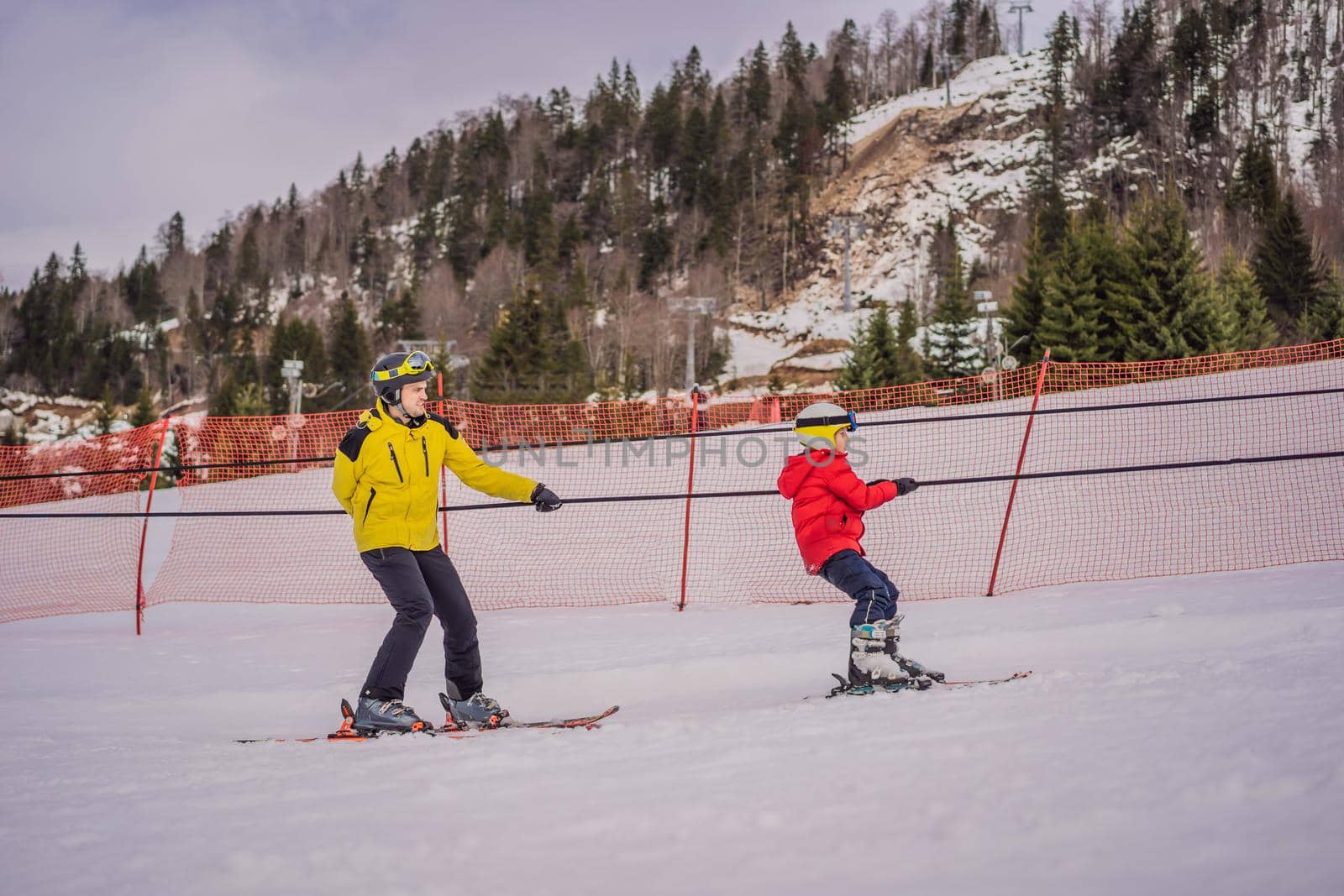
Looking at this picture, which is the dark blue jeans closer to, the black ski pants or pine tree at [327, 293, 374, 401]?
the black ski pants

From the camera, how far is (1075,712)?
10.8 ft

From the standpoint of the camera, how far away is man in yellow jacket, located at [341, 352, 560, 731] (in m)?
4.15

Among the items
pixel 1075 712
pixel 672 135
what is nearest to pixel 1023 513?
pixel 1075 712

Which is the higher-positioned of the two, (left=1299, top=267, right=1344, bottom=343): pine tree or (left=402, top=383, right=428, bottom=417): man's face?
(left=1299, top=267, right=1344, bottom=343): pine tree

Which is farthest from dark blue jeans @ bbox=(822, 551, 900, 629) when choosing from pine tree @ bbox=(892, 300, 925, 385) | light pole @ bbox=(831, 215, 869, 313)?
light pole @ bbox=(831, 215, 869, 313)

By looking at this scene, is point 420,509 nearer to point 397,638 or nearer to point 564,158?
point 397,638

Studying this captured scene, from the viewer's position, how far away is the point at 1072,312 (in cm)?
2623

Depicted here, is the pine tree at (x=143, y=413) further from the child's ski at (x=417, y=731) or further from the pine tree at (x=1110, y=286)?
the child's ski at (x=417, y=731)

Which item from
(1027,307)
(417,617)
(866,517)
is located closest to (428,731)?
(417,617)

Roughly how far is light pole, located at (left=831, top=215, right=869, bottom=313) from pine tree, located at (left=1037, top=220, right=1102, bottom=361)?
3732cm

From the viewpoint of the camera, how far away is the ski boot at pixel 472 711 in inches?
170

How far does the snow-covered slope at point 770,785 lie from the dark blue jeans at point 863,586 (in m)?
0.48

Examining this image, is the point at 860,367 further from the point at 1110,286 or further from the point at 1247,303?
the point at 1247,303

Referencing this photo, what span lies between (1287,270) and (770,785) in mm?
40275
